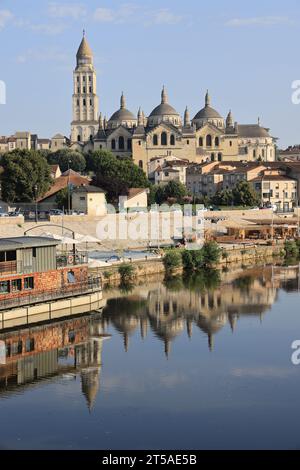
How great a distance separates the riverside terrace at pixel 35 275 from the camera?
22484 mm

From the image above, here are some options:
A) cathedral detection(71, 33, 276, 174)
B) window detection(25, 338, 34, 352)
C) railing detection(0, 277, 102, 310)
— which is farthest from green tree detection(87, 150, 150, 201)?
window detection(25, 338, 34, 352)

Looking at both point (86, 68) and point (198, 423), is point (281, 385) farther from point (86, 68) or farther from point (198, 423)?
point (86, 68)

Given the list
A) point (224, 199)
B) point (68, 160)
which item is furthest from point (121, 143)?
point (224, 199)

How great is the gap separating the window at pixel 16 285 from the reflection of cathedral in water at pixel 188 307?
2.74m

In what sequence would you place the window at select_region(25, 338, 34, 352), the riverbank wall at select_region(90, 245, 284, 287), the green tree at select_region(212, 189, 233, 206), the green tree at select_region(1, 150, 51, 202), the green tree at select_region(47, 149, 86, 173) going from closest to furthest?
1. the window at select_region(25, 338, 34, 352)
2. the riverbank wall at select_region(90, 245, 284, 287)
3. the green tree at select_region(1, 150, 51, 202)
4. the green tree at select_region(212, 189, 233, 206)
5. the green tree at select_region(47, 149, 86, 173)

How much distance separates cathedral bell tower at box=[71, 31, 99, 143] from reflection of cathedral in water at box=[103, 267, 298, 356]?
66.2m

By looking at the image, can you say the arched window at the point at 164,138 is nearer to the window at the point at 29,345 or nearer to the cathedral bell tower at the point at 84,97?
the cathedral bell tower at the point at 84,97

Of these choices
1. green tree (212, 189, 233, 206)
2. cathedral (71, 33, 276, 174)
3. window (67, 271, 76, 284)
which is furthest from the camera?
cathedral (71, 33, 276, 174)

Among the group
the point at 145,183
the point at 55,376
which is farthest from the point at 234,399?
the point at 145,183

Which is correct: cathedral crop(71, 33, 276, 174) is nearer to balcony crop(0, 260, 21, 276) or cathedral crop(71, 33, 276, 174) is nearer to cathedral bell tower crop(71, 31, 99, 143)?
cathedral bell tower crop(71, 31, 99, 143)

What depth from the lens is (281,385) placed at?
1706 centimetres

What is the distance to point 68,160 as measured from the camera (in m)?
72.4

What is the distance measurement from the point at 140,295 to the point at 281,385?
11.4 meters

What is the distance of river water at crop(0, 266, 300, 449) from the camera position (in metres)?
14.3
